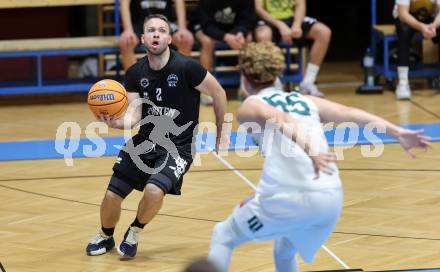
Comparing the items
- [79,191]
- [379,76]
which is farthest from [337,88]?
[79,191]

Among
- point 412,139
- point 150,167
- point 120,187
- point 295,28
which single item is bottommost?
point 120,187

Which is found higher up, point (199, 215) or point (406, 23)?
point (406, 23)

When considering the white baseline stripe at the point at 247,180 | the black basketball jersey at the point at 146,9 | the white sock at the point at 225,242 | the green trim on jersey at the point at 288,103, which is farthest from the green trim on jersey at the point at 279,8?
the white sock at the point at 225,242

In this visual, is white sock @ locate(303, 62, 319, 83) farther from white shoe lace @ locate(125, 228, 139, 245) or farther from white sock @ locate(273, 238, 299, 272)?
white sock @ locate(273, 238, 299, 272)

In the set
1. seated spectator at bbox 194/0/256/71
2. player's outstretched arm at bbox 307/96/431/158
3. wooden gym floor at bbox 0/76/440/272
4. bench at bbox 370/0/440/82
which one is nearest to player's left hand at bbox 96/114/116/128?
wooden gym floor at bbox 0/76/440/272

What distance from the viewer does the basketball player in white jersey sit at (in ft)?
15.6

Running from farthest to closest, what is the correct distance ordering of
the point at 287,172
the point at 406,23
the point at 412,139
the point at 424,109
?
the point at 406,23
the point at 424,109
the point at 412,139
the point at 287,172

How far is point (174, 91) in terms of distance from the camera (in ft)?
21.2

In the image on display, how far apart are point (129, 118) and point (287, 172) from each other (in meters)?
1.81

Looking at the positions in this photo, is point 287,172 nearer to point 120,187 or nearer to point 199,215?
point 120,187

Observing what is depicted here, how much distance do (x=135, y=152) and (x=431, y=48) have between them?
7.43 metres

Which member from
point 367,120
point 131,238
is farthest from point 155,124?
point 367,120

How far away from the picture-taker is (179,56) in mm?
6555

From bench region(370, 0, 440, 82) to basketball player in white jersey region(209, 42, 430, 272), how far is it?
7.35 meters
